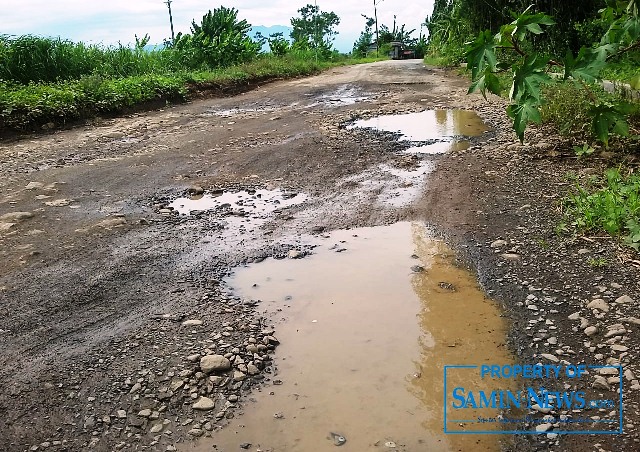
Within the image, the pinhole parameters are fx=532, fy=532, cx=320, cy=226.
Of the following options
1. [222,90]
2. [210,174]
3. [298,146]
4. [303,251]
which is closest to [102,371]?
[303,251]

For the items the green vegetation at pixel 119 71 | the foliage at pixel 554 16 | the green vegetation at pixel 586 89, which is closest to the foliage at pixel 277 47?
the green vegetation at pixel 119 71

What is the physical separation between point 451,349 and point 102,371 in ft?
5.52

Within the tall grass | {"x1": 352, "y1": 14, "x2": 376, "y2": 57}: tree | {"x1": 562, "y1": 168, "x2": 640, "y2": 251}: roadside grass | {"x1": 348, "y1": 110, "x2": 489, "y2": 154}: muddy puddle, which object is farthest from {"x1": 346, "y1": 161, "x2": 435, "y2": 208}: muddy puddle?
{"x1": 352, "y1": 14, "x2": 376, "y2": 57}: tree

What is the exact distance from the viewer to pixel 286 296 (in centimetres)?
324

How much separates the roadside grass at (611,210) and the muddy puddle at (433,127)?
2.35 metres

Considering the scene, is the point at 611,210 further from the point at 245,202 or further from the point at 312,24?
the point at 312,24

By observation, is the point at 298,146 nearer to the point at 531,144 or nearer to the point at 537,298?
the point at 531,144

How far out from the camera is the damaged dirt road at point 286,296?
2.20 meters

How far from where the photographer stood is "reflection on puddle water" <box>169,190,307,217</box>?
471 cm

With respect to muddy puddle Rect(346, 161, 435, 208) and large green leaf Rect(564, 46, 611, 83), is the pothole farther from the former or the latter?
large green leaf Rect(564, 46, 611, 83)

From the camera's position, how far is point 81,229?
431 cm

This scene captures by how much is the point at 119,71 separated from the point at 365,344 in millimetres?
13094

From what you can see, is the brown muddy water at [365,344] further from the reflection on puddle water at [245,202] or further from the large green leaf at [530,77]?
the large green leaf at [530,77]

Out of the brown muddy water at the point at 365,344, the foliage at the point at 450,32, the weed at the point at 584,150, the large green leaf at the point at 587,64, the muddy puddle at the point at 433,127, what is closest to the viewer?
the brown muddy water at the point at 365,344
